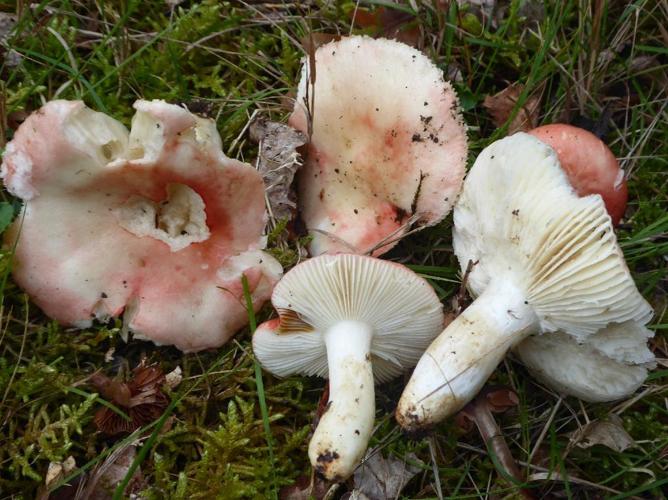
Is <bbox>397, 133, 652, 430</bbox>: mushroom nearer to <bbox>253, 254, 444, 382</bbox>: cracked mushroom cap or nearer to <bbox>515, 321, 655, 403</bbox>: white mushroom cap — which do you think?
<bbox>515, 321, 655, 403</bbox>: white mushroom cap

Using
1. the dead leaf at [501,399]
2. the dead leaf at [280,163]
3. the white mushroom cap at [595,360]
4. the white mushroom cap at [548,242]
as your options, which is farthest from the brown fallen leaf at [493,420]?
the dead leaf at [280,163]

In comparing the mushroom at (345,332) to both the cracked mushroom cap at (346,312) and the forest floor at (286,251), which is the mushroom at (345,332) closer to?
the cracked mushroom cap at (346,312)

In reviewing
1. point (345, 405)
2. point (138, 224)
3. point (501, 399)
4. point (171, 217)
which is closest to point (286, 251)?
point (171, 217)

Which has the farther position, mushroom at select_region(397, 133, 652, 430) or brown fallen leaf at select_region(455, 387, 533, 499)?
brown fallen leaf at select_region(455, 387, 533, 499)

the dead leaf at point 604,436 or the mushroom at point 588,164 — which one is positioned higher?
the mushroom at point 588,164

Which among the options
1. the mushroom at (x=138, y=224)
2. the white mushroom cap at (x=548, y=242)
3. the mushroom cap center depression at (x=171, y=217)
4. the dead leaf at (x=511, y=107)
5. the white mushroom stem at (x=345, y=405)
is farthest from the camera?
the dead leaf at (x=511, y=107)

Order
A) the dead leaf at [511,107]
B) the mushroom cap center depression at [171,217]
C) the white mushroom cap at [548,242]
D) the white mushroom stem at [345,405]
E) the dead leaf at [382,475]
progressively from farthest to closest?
the dead leaf at [511,107] < the mushroom cap center depression at [171,217] < the dead leaf at [382,475] < the white mushroom stem at [345,405] < the white mushroom cap at [548,242]

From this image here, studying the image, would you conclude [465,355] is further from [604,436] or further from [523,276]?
[604,436]

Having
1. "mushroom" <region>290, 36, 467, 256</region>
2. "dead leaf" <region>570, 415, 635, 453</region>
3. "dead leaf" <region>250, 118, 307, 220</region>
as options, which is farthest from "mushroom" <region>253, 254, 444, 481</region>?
"dead leaf" <region>570, 415, 635, 453</region>
